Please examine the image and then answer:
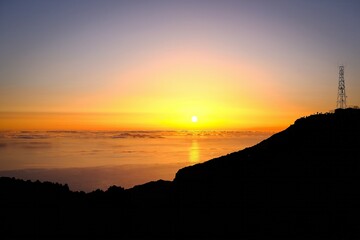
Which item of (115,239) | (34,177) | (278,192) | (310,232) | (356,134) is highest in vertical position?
(356,134)

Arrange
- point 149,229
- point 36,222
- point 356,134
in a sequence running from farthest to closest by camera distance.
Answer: point 356,134 → point 36,222 → point 149,229

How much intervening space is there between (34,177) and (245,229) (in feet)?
634

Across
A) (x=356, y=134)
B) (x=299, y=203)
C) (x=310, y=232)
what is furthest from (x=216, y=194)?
(x=356, y=134)

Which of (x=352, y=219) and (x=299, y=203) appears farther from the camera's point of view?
(x=299, y=203)

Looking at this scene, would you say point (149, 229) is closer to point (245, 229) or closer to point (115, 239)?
point (115, 239)

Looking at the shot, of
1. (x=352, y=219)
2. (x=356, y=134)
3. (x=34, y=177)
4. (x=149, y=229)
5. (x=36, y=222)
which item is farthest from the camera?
(x=34, y=177)

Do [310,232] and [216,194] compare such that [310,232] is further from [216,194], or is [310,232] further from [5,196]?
[5,196]

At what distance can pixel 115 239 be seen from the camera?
25266 millimetres

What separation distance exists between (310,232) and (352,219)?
2935 millimetres

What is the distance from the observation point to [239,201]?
1089 inches

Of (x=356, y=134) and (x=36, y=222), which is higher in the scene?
(x=356, y=134)

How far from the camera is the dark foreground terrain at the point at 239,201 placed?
77.6 ft

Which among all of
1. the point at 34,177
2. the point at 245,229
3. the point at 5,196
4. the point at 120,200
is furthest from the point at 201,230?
the point at 34,177

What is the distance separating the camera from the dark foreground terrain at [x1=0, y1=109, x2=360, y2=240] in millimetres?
23641
